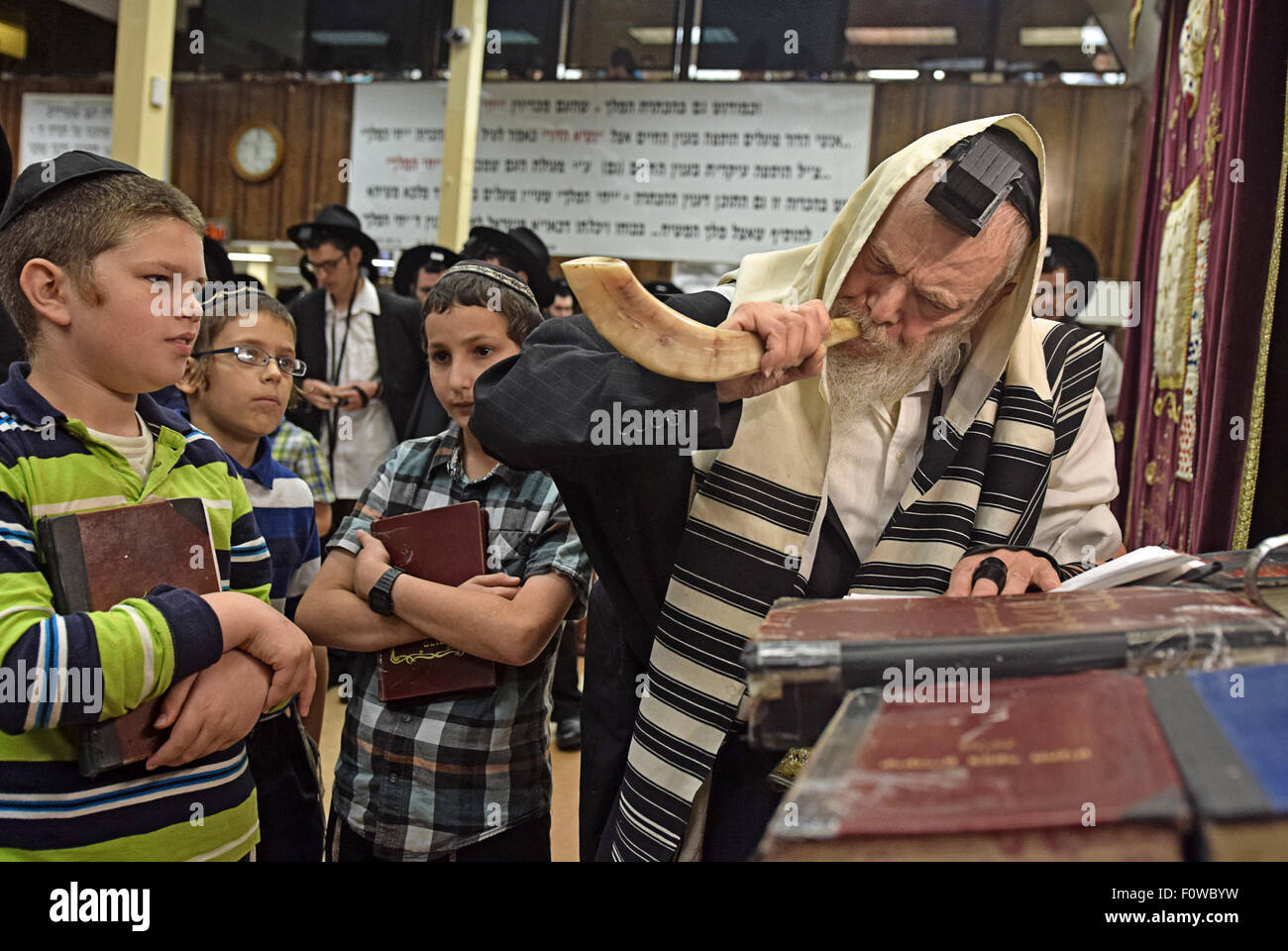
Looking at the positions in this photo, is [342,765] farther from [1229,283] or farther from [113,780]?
[1229,283]

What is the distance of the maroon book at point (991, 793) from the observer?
0.59 meters

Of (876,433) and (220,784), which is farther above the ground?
(876,433)

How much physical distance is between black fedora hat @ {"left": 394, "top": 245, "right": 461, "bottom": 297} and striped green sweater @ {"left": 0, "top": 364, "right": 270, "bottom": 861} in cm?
451

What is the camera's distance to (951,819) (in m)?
0.59

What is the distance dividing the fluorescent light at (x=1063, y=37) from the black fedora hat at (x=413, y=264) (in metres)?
5.43

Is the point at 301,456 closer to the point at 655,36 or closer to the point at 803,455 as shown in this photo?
the point at 803,455

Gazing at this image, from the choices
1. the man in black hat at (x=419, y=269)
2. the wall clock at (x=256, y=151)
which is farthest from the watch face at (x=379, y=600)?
the wall clock at (x=256, y=151)

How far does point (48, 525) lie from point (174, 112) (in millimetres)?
10212

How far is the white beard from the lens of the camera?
1.58m

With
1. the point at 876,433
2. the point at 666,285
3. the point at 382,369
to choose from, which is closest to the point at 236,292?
the point at 876,433

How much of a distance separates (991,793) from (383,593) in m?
1.31

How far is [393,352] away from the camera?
4867 mm

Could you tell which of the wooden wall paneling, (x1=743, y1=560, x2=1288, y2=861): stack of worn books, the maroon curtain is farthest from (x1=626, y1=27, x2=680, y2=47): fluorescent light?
(x1=743, y1=560, x2=1288, y2=861): stack of worn books

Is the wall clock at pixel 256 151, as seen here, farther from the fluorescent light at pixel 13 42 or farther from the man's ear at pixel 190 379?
the man's ear at pixel 190 379
